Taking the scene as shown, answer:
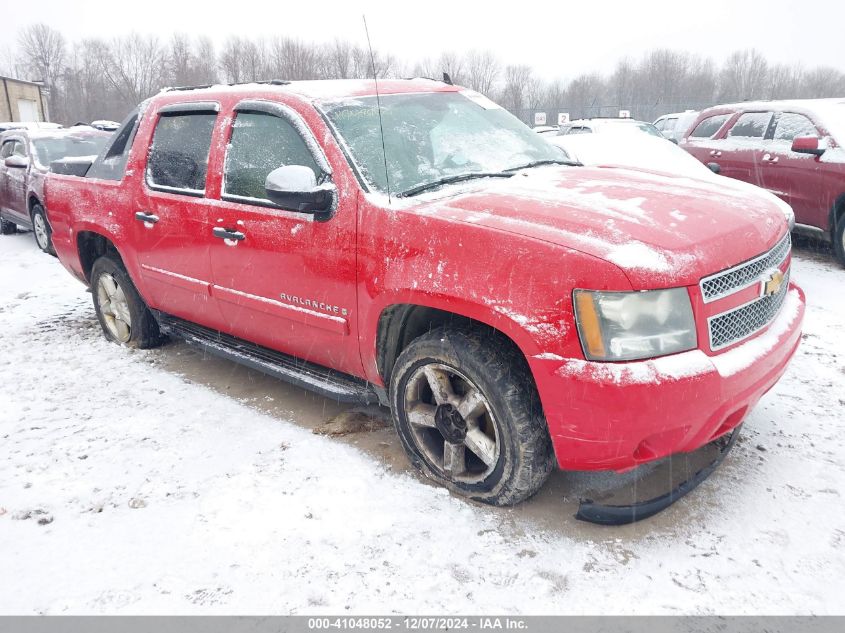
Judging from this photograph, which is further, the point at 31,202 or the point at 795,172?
the point at 31,202

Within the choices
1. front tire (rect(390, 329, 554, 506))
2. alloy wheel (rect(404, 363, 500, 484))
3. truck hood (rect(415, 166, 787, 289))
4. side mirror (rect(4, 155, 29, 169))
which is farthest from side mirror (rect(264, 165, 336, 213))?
side mirror (rect(4, 155, 29, 169))

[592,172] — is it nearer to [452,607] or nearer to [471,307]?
[471,307]

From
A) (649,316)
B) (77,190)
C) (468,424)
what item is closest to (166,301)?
(77,190)

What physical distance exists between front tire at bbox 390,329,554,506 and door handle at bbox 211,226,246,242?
122 cm

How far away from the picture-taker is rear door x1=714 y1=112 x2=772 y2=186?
802 centimetres

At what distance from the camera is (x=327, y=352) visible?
11.2 feet

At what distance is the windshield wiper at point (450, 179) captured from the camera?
307 cm

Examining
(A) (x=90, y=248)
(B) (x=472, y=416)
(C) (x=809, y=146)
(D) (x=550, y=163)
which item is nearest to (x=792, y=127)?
(C) (x=809, y=146)

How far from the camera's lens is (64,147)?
378 inches

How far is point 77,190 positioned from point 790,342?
4.73m

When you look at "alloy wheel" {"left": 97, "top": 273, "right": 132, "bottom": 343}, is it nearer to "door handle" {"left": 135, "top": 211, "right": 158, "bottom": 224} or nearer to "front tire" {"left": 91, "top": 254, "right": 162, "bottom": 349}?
"front tire" {"left": 91, "top": 254, "right": 162, "bottom": 349}

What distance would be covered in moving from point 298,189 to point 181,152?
4.92 ft

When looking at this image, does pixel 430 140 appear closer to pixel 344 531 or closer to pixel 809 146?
pixel 344 531

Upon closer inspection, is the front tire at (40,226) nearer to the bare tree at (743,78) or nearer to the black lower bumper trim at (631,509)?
the black lower bumper trim at (631,509)
